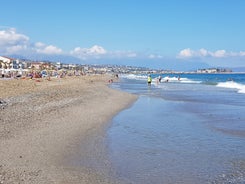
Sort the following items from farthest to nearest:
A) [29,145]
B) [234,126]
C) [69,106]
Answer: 1. [69,106]
2. [234,126]
3. [29,145]

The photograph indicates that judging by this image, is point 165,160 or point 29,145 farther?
point 29,145

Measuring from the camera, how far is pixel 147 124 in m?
15.3

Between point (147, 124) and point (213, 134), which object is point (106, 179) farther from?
point (147, 124)

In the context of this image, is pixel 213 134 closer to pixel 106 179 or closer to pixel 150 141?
pixel 150 141

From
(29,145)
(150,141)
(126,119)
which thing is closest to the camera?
(29,145)

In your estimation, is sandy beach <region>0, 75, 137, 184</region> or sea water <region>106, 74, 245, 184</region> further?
sea water <region>106, 74, 245, 184</region>

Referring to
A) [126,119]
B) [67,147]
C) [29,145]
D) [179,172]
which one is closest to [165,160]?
[179,172]

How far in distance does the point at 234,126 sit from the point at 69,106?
8.58 m

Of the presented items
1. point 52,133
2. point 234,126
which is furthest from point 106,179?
point 234,126

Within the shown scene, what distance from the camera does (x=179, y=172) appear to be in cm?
812

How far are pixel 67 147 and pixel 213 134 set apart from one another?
5429 millimetres

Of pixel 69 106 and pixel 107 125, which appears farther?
pixel 69 106

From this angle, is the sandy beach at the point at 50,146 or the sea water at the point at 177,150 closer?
the sandy beach at the point at 50,146

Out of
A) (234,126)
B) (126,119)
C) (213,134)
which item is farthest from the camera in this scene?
(126,119)
